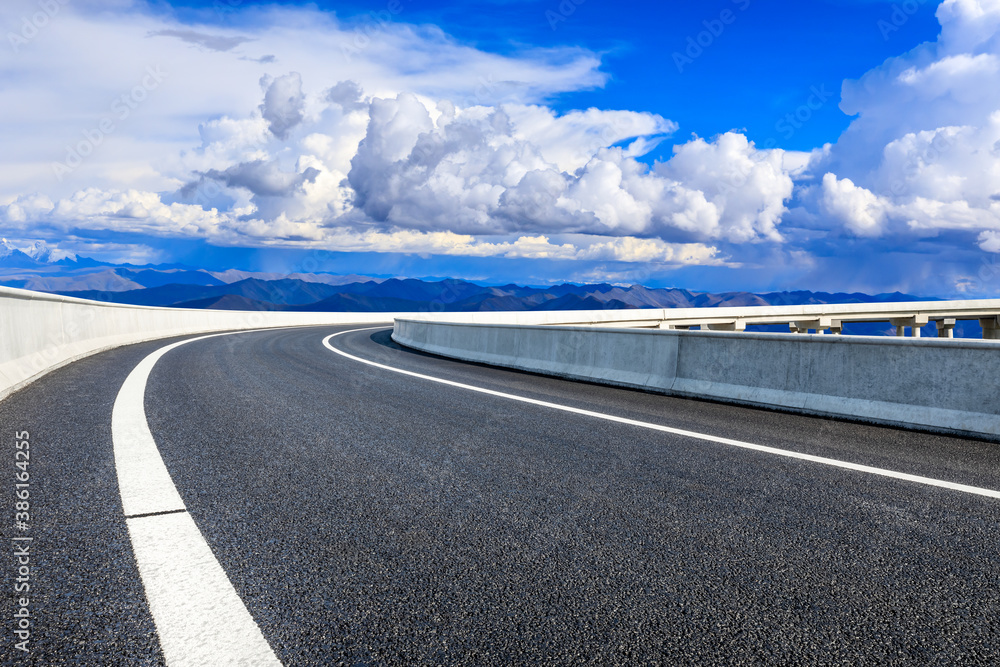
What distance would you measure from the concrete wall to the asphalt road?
61 centimetres

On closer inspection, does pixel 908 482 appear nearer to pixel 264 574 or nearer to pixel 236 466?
pixel 264 574

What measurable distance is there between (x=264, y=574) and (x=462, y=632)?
3.41 ft

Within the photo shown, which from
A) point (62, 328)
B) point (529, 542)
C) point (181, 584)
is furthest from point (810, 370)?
point (62, 328)

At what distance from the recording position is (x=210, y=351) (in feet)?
→ 52.1

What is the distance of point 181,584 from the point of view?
2812mm

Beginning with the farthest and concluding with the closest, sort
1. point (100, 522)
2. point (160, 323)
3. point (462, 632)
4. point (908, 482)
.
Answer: point (160, 323) → point (908, 482) → point (100, 522) → point (462, 632)

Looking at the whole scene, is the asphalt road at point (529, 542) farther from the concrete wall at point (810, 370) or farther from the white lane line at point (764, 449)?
the concrete wall at point (810, 370)

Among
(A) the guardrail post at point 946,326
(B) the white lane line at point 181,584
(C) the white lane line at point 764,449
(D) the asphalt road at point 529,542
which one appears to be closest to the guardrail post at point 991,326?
(A) the guardrail post at point 946,326

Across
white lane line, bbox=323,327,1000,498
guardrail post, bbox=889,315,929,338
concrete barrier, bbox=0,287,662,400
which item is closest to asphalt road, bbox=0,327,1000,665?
white lane line, bbox=323,327,1000,498

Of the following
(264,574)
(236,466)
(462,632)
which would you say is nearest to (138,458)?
(236,466)

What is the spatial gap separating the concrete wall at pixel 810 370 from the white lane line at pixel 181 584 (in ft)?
22.9

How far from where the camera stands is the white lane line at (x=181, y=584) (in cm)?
229

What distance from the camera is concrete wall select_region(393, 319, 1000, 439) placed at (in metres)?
6.84

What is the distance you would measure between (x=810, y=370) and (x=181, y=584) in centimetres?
759
